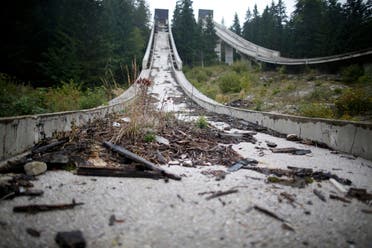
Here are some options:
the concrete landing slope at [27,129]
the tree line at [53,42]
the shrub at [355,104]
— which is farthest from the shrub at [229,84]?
the concrete landing slope at [27,129]

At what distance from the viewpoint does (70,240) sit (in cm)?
154

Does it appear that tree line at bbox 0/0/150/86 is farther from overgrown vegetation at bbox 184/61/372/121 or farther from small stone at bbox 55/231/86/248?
small stone at bbox 55/231/86/248

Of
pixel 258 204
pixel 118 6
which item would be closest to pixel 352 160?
pixel 258 204

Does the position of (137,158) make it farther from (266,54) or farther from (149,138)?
(266,54)

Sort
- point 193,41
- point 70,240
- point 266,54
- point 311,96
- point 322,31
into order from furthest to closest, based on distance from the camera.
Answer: point 193,41
point 266,54
point 322,31
point 311,96
point 70,240

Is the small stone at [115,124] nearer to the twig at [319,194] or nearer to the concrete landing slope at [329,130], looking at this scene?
the twig at [319,194]

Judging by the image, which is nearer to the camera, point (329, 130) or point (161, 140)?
point (161, 140)

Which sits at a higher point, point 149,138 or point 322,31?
point 322,31

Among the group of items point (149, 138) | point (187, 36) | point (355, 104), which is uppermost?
point (187, 36)

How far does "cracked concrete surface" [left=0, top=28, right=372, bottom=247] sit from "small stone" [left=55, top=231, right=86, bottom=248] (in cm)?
5

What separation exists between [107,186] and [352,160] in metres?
4.05

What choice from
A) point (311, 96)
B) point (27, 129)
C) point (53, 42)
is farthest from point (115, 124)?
point (53, 42)

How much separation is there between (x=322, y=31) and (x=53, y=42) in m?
30.0

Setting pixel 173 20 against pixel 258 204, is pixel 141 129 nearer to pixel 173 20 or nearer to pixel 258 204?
pixel 258 204
